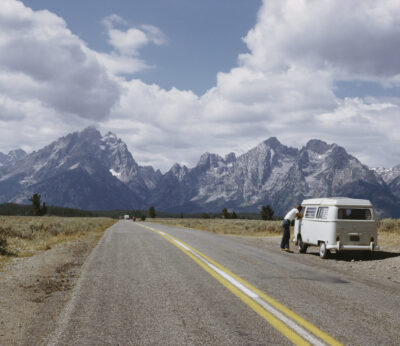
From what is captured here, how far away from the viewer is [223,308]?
20.0 feet

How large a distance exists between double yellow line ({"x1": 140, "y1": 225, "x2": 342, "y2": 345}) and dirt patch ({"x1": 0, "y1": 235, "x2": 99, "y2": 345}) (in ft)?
9.98

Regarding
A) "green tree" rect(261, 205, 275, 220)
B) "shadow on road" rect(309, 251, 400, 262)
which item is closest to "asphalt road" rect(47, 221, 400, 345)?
"shadow on road" rect(309, 251, 400, 262)

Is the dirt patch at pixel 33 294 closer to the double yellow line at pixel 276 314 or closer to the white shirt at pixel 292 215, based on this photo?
the double yellow line at pixel 276 314

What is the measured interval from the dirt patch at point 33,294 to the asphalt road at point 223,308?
0.98 ft

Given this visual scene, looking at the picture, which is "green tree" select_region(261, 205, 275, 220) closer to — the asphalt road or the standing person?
the standing person

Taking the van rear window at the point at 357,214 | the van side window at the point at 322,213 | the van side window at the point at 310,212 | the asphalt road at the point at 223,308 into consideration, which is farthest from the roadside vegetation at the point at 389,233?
the asphalt road at the point at 223,308

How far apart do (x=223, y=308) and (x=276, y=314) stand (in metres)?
0.84

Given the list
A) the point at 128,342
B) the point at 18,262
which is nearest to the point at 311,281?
the point at 128,342

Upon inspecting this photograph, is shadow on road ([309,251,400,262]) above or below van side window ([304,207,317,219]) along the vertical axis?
below

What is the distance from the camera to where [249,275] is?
923cm

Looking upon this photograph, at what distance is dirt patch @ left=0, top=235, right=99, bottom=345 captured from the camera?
5.22 meters

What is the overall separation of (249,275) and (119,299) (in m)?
3.62

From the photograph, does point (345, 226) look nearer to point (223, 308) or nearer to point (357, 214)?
point (357, 214)

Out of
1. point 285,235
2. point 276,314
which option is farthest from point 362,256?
point 276,314
